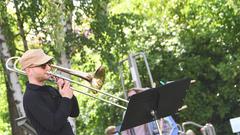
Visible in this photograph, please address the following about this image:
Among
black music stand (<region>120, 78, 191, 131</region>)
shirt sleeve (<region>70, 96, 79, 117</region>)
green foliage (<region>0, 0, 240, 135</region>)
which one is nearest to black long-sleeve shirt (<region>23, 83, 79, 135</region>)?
shirt sleeve (<region>70, 96, 79, 117</region>)

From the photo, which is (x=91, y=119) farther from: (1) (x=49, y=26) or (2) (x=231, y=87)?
(1) (x=49, y=26)

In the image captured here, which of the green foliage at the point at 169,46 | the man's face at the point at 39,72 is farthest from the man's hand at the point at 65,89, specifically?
the green foliage at the point at 169,46

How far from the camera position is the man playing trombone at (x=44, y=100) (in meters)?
4.71

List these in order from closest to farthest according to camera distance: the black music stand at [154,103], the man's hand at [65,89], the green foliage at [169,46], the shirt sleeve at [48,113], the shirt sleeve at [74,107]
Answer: the shirt sleeve at [48,113] < the man's hand at [65,89] < the shirt sleeve at [74,107] < the black music stand at [154,103] < the green foliage at [169,46]

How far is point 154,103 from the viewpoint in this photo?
5652mm

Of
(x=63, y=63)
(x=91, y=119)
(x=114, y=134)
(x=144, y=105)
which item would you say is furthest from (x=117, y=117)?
(x=144, y=105)

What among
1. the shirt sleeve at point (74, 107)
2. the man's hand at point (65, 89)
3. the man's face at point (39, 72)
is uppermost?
the man's face at point (39, 72)

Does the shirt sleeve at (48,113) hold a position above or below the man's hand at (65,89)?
below

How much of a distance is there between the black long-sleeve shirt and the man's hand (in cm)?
3

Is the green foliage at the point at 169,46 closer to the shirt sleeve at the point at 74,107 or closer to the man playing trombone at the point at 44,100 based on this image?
the shirt sleeve at the point at 74,107

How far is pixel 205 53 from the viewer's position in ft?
47.9

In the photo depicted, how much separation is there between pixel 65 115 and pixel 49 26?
6.09 m

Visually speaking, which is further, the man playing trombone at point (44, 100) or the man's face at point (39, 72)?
the man's face at point (39, 72)

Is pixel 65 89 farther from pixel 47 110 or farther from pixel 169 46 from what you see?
pixel 169 46
